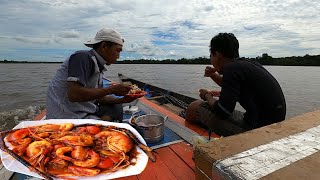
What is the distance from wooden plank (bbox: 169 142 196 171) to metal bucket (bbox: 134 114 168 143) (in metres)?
0.21

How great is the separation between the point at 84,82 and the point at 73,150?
48.6 inches

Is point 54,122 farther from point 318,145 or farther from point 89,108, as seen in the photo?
point 318,145

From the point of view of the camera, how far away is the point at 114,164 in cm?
151

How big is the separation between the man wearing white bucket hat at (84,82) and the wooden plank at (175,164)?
0.94 meters

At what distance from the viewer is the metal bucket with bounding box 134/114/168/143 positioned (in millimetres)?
2439

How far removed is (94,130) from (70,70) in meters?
1.02

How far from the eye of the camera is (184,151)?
2447 millimetres

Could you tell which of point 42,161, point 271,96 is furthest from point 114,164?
point 271,96

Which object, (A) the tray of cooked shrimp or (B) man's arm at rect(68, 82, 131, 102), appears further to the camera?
(B) man's arm at rect(68, 82, 131, 102)

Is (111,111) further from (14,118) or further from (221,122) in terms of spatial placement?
(14,118)

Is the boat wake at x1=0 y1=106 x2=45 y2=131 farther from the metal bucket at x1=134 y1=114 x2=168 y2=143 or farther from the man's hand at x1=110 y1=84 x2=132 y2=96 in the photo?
the metal bucket at x1=134 y1=114 x2=168 y2=143

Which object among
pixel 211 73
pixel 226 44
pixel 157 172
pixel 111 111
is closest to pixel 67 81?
pixel 111 111

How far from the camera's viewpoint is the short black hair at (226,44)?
8.95 feet

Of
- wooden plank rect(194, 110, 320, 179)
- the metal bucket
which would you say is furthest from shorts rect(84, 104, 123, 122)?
wooden plank rect(194, 110, 320, 179)
